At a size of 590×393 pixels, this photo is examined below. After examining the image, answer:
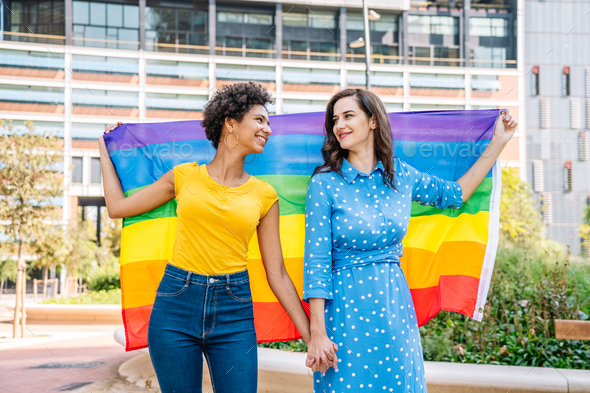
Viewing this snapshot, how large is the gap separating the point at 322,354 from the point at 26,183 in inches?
→ 447

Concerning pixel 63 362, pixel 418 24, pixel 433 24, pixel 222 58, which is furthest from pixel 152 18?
pixel 63 362

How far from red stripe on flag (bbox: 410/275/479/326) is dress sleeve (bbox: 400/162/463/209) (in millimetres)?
521

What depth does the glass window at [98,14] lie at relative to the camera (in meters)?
40.4

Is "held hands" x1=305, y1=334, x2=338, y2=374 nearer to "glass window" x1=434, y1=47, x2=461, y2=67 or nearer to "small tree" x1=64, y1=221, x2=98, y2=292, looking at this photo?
"small tree" x1=64, y1=221, x2=98, y2=292

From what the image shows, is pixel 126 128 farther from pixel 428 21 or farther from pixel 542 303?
pixel 428 21

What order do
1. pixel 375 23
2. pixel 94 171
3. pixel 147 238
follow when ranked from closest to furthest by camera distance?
pixel 147 238
pixel 94 171
pixel 375 23

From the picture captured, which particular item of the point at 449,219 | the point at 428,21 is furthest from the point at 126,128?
the point at 428,21

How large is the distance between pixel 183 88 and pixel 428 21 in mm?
22029

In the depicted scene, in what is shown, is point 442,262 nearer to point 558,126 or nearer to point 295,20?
point 295,20

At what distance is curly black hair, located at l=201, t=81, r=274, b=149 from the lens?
2.53 meters

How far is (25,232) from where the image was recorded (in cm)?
1225

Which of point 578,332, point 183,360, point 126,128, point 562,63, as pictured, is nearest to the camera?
point 183,360

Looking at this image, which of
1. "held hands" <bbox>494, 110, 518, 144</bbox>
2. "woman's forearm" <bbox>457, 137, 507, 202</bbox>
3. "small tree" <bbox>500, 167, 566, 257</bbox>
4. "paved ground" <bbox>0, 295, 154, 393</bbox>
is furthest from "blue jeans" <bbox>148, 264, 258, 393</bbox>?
"small tree" <bbox>500, 167, 566, 257</bbox>

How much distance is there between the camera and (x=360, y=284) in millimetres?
2410
